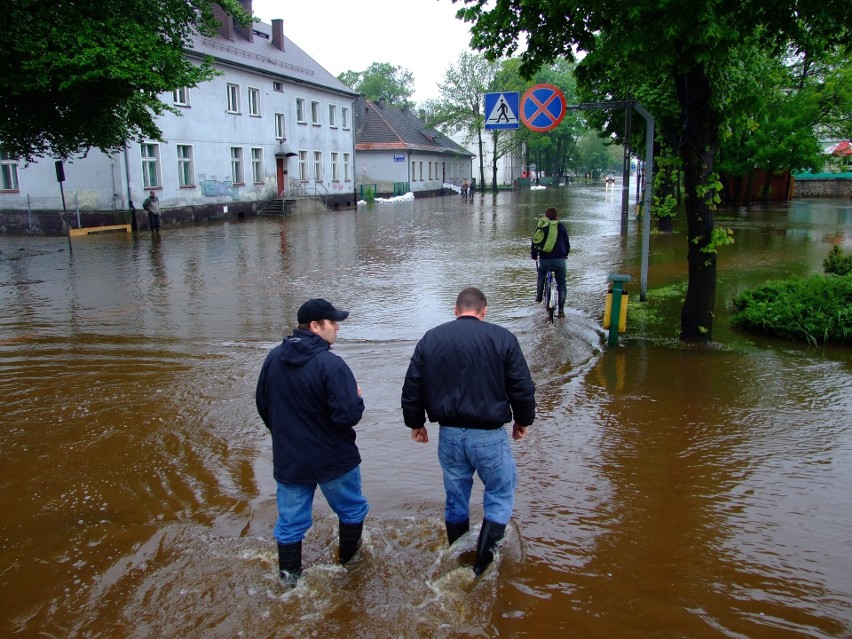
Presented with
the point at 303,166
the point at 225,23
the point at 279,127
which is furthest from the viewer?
the point at 303,166

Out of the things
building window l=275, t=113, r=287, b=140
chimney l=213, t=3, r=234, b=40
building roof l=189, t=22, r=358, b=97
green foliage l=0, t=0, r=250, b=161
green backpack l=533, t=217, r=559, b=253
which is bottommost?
green backpack l=533, t=217, r=559, b=253

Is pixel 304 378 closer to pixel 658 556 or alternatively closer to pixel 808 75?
pixel 658 556

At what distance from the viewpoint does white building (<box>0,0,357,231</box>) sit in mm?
27484

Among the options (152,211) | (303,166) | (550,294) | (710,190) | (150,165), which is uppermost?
(303,166)

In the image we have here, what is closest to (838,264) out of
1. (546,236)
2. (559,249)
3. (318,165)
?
(559,249)

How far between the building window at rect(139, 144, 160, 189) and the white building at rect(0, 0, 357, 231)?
0.04 metres

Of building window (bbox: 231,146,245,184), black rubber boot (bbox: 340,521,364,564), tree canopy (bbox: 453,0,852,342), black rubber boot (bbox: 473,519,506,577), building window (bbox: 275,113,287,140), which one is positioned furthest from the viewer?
building window (bbox: 275,113,287,140)

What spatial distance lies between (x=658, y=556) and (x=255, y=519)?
258cm

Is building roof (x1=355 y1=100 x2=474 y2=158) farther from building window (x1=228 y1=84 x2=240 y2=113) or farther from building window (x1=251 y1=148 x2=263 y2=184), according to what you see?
building window (x1=228 y1=84 x2=240 y2=113)

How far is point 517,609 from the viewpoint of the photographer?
367 centimetres

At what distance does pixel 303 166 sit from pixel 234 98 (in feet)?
25.1

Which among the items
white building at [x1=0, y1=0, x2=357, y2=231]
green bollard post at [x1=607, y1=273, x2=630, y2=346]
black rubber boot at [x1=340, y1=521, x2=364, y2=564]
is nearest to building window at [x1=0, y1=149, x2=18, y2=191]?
white building at [x1=0, y1=0, x2=357, y2=231]

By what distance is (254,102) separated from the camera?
120 ft

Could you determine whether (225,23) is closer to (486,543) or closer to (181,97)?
(181,97)
